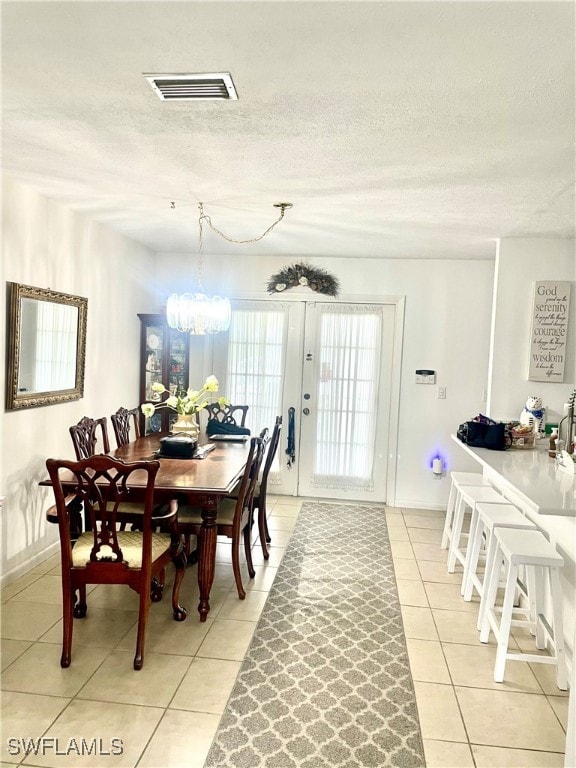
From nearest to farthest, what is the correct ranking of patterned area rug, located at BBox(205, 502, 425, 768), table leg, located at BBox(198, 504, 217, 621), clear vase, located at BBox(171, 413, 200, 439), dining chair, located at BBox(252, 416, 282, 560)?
patterned area rug, located at BBox(205, 502, 425, 768)
table leg, located at BBox(198, 504, 217, 621)
dining chair, located at BBox(252, 416, 282, 560)
clear vase, located at BBox(171, 413, 200, 439)

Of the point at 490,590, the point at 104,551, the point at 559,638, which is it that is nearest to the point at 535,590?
the point at 490,590

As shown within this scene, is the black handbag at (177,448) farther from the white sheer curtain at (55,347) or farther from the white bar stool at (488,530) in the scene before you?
the white bar stool at (488,530)

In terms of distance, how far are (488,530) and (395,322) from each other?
2.56m

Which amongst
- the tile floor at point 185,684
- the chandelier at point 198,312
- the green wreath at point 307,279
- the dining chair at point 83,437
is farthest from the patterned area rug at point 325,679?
the green wreath at point 307,279

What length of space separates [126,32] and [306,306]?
391 cm

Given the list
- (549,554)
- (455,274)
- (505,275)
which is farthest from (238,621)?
(455,274)

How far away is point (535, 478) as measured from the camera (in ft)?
8.97

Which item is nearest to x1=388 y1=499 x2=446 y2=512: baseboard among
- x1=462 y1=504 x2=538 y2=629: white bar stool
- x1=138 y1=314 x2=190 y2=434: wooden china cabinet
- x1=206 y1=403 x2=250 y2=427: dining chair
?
x1=206 y1=403 x2=250 y2=427: dining chair

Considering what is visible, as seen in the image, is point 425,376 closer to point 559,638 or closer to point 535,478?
point 535,478

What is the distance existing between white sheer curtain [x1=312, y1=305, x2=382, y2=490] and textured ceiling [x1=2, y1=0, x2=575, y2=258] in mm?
A: 1673

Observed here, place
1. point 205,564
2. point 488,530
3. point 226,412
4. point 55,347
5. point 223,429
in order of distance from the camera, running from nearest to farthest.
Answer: point 205,564
point 488,530
point 55,347
point 223,429
point 226,412

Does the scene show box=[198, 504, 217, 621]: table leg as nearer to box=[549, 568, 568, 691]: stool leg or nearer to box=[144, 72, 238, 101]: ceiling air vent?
box=[549, 568, 568, 691]: stool leg

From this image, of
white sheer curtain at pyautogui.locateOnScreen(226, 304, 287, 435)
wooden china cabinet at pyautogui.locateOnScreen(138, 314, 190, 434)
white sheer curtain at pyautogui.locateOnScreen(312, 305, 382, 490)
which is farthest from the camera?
white sheer curtain at pyautogui.locateOnScreen(226, 304, 287, 435)

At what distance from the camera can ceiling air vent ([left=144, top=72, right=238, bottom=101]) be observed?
190cm
